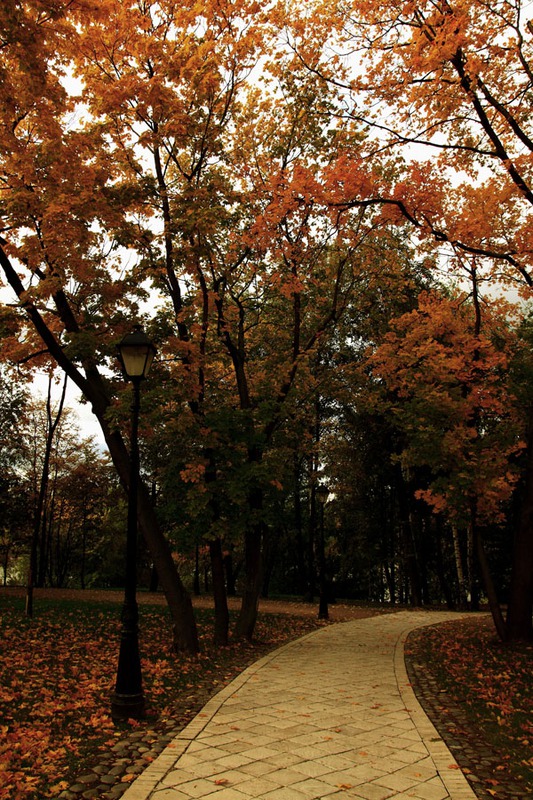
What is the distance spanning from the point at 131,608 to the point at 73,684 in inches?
75.2

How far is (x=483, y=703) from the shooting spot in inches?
273

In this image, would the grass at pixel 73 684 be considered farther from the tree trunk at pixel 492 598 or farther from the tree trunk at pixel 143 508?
the tree trunk at pixel 492 598

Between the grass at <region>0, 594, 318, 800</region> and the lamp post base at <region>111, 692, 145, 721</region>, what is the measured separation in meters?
0.13

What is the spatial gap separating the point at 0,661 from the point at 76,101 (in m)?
9.25

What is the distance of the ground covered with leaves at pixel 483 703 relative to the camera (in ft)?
15.1

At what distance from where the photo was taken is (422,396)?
35.4 feet

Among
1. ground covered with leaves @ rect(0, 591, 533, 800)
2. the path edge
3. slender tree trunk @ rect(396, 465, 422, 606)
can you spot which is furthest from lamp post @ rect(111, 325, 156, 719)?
slender tree trunk @ rect(396, 465, 422, 606)

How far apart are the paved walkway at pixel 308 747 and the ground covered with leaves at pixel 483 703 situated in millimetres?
217

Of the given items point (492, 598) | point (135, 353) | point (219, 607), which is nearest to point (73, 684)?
point (219, 607)

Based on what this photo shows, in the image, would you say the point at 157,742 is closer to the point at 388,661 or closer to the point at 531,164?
the point at 388,661

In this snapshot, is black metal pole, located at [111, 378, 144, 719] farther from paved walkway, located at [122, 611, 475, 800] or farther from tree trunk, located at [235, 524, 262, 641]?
tree trunk, located at [235, 524, 262, 641]

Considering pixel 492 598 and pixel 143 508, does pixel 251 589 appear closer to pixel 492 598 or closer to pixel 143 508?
pixel 143 508

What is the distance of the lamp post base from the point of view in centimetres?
604

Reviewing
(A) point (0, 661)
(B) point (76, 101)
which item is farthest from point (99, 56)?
(A) point (0, 661)
